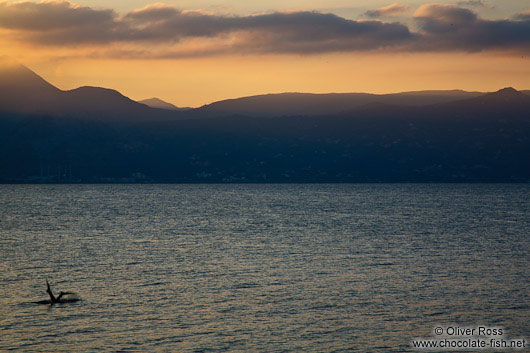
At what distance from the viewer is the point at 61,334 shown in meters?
49.2

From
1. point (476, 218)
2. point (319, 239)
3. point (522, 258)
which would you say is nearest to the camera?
point (522, 258)

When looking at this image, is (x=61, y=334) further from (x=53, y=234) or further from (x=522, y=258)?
(x=53, y=234)

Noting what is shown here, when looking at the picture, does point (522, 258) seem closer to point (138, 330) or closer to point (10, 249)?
point (138, 330)

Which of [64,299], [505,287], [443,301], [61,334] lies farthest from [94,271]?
[505,287]

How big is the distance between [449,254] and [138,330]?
58372mm

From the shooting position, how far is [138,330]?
5009 cm

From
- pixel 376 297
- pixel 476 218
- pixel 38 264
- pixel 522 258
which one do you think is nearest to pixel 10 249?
pixel 38 264

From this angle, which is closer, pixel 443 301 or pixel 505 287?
pixel 443 301

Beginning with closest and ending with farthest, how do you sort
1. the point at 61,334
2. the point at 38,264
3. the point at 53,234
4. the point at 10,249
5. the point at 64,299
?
the point at 61,334 → the point at 64,299 → the point at 38,264 → the point at 10,249 → the point at 53,234

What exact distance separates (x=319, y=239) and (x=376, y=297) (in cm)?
5429

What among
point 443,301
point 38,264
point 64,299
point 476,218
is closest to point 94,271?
point 38,264

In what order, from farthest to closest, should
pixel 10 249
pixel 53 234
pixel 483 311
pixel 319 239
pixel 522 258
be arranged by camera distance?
pixel 53 234 → pixel 319 239 → pixel 10 249 → pixel 522 258 → pixel 483 311

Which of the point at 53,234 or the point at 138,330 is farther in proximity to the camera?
the point at 53,234

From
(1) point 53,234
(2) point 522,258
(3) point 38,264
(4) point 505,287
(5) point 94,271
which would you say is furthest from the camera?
(1) point 53,234
